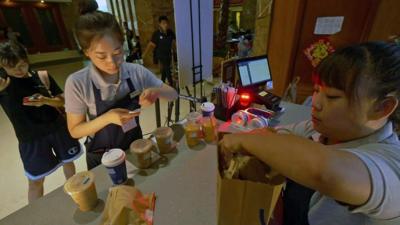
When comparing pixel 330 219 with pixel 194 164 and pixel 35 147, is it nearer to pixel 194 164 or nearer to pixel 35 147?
pixel 194 164

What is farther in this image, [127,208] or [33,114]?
[33,114]

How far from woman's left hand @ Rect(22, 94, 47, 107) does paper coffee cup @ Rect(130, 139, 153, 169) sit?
0.79m

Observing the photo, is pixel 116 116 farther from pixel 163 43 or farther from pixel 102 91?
pixel 163 43

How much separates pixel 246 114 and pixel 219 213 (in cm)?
81

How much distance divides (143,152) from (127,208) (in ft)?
0.91

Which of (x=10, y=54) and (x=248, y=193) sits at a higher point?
(x=10, y=54)

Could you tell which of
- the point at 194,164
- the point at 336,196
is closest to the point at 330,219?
the point at 336,196

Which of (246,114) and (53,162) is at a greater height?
(246,114)

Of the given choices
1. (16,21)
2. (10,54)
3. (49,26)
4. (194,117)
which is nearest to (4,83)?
(10,54)

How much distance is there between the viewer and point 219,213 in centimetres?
48

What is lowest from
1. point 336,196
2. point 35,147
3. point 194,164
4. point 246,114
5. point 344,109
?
point 35,147

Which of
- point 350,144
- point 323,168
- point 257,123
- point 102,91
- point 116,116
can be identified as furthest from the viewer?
point 257,123

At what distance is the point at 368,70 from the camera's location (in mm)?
456

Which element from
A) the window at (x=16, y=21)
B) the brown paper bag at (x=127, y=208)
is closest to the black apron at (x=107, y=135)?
the brown paper bag at (x=127, y=208)
